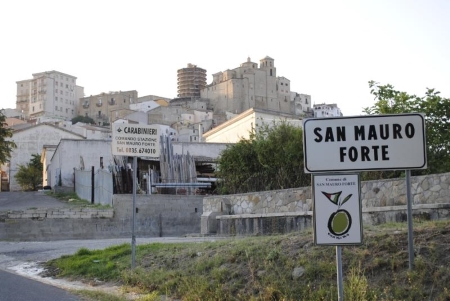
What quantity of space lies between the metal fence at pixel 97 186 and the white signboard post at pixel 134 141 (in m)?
19.9

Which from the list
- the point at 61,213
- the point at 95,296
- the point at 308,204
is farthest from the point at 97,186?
the point at 95,296

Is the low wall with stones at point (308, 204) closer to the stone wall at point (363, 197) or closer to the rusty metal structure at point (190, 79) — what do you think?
the stone wall at point (363, 197)

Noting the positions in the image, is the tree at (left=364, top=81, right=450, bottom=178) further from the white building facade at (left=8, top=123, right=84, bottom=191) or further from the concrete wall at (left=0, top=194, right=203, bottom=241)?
the white building facade at (left=8, top=123, right=84, bottom=191)

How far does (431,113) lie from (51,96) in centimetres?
14269

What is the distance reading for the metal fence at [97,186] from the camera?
3222 centimetres

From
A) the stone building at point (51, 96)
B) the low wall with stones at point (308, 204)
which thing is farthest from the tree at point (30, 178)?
the stone building at point (51, 96)

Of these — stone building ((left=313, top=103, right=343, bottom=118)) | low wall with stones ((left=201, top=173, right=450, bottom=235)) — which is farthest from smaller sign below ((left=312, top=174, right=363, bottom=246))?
stone building ((left=313, top=103, right=343, bottom=118))

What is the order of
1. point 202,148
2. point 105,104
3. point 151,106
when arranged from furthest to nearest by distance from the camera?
1. point 105,104
2. point 151,106
3. point 202,148

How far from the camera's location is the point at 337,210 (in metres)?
5.59

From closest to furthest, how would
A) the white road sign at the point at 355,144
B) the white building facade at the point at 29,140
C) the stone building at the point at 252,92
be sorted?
the white road sign at the point at 355,144 < the white building facade at the point at 29,140 < the stone building at the point at 252,92

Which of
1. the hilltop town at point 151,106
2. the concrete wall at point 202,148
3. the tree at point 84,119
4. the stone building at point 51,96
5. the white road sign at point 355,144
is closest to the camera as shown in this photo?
the white road sign at point 355,144

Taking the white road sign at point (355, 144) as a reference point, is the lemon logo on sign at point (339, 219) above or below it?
below

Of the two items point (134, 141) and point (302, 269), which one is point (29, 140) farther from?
point (302, 269)

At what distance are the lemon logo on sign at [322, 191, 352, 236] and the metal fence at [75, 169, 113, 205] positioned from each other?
84.8ft
